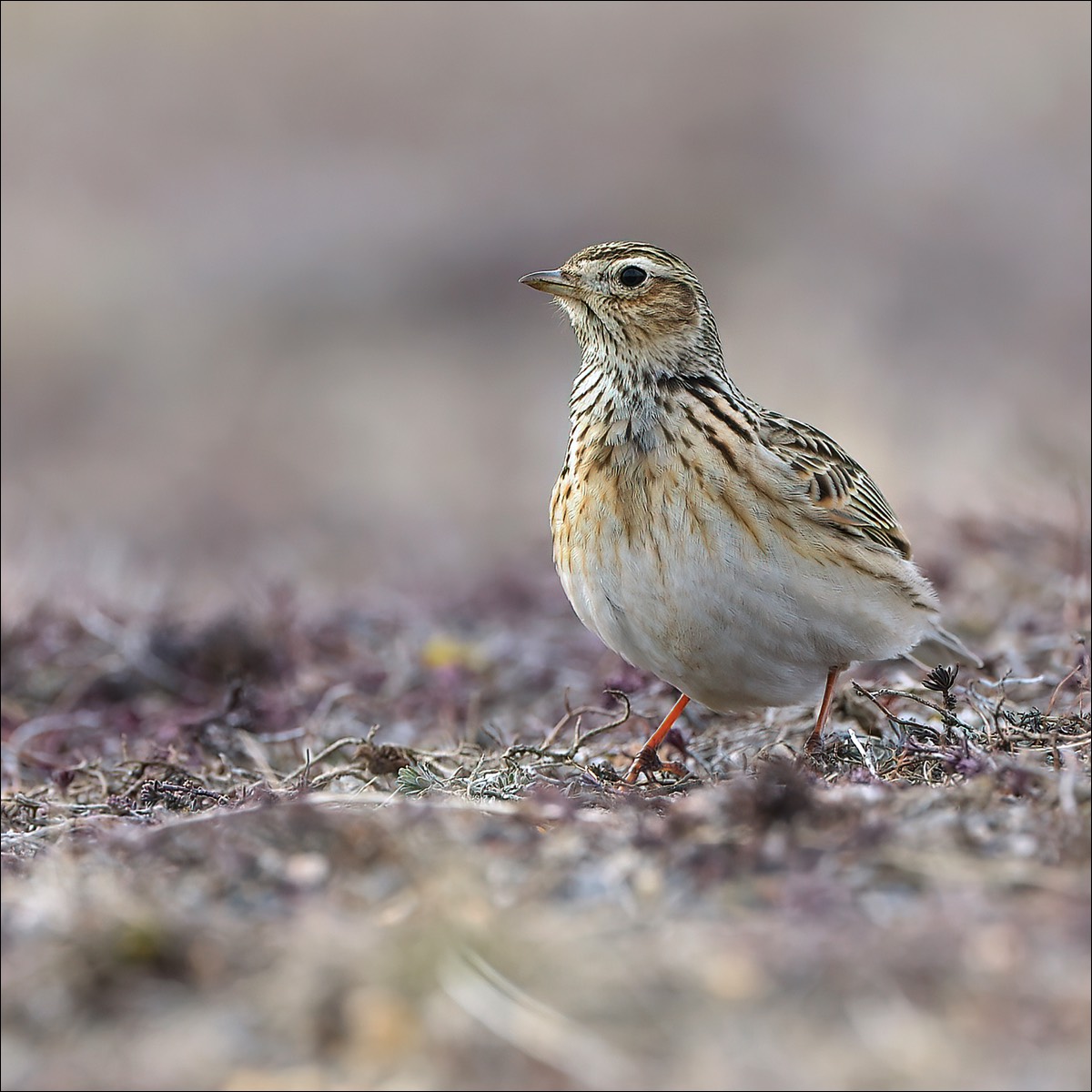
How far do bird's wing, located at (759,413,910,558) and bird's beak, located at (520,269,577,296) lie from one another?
39.3 inches

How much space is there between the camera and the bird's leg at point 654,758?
6.53 m

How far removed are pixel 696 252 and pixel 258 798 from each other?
19452 mm

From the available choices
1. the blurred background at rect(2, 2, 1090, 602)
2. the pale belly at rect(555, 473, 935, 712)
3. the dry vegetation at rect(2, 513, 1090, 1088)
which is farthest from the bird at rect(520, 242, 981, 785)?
the blurred background at rect(2, 2, 1090, 602)

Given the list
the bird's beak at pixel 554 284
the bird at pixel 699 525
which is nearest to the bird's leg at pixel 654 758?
the bird at pixel 699 525

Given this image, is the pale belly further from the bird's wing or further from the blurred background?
the blurred background

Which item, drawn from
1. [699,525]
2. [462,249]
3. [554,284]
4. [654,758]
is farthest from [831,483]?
[462,249]

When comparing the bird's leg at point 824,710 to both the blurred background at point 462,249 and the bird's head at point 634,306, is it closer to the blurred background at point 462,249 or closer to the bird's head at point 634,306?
the bird's head at point 634,306

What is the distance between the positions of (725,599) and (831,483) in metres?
0.83

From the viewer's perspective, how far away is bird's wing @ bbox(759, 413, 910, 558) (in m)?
6.43

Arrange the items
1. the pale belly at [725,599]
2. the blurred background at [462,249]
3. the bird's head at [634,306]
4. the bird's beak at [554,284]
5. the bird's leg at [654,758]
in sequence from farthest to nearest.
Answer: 1. the blurred background at [462,249]
2. the bird's beak at [554,284]
3. the bird's head at [634,306]
4. the bird's leg at [654,758]
5. the pale belly at [725,599]

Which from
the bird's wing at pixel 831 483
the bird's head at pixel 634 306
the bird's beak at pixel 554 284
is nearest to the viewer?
the bird's wing at pixel 831 483

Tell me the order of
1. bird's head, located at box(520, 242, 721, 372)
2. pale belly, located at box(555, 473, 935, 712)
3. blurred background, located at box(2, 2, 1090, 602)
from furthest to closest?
blurred background, located at box(2, 2, 1090, 602)
bird's head, located at box(520, 242, 721, 372)
pale belly, located at box(555, 473, 935, 712)

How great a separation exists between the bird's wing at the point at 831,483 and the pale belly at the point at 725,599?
0.42 feet

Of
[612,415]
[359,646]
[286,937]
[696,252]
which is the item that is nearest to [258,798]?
[286,937]
